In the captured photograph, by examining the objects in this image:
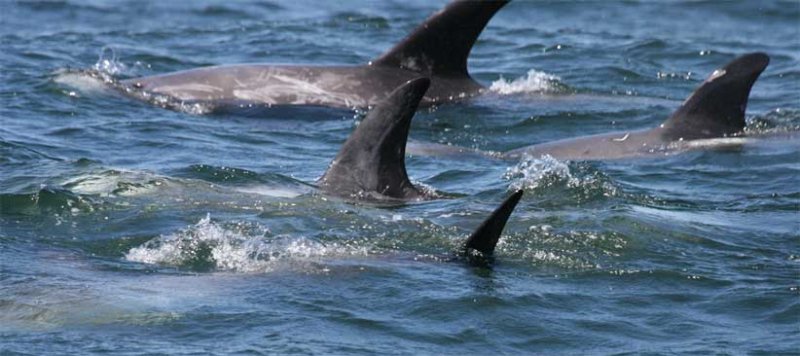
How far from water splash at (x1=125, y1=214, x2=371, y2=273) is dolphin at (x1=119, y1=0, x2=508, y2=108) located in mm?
4458

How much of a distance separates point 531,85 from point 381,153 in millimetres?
5280

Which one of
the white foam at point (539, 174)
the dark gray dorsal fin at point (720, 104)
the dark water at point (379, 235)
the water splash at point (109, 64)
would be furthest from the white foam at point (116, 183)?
the water splash at point (109, 64)

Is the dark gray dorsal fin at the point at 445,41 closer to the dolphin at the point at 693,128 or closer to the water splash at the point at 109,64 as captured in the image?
the dolphin at the point at 693,128

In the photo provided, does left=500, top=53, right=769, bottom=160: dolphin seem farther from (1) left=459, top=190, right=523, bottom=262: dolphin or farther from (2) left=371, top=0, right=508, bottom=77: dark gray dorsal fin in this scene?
(1) left=459, top=190, right=523, bottom=262: dolphin

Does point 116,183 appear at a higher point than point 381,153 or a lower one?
lower

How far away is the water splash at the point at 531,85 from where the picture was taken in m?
13.8

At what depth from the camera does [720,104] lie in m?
11.6

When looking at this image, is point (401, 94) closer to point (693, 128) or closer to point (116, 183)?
point (116, 183)

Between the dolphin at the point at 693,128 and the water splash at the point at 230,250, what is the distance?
3.50 meters

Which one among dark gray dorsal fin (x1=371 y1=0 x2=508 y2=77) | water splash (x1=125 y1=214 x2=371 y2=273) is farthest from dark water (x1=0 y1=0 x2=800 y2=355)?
dark gray dorsal fin (x1=371 y1=0 x2=508 y2=77)

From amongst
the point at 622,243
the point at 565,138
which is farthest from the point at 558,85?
the point at 622,243

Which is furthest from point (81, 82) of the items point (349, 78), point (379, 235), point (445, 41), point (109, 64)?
point (379, 235)

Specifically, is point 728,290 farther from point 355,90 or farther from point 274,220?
point 355,90

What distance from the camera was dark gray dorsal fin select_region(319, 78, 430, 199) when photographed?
895 centimetres
